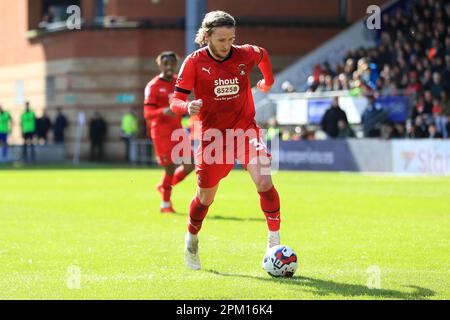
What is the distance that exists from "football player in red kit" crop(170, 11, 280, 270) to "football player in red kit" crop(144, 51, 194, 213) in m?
6.45

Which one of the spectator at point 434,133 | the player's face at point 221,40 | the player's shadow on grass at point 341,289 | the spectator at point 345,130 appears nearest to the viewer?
the player's shadow on grass at point 341,289

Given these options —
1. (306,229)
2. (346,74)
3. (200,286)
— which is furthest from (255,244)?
(346,74)

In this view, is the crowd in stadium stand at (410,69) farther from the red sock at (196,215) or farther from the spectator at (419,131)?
the red sock at (196,215)

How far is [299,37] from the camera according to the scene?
4422 centimetres

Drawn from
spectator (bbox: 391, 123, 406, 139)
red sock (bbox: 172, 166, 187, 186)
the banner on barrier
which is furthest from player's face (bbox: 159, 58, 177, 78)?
spectator (bbox: 391, 123, 406, 139)

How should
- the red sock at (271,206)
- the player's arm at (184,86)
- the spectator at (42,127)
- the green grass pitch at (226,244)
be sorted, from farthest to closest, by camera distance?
the spectator at (42,127), the red sock at (271,206), the player's arm at (184,86), the green grass pitch at (226,244)

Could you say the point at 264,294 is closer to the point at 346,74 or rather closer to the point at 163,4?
the point at 346,74

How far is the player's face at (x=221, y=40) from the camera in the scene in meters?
9.82

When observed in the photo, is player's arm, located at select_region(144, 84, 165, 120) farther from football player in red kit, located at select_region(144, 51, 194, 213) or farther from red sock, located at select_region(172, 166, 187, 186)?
red sock, located at select_region(172, 166, 187, 186)

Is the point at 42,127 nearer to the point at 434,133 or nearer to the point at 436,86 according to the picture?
the point at 436,86

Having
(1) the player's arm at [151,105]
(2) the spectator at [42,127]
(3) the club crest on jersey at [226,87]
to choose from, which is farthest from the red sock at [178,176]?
(2) the spectator at [42,127]

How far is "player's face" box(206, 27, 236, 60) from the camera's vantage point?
32.2 feet
